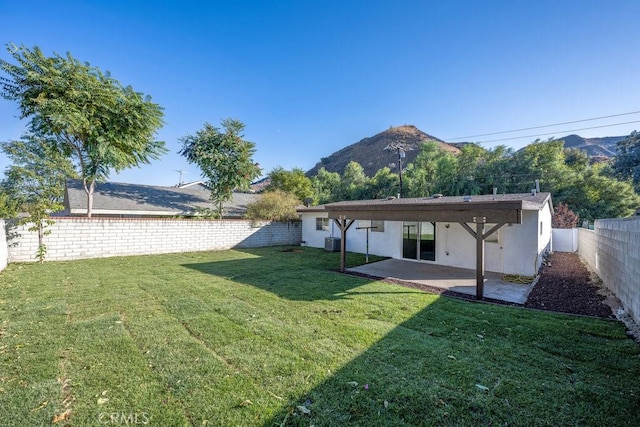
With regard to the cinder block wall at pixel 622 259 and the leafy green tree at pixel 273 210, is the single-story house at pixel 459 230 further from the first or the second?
the leafy green tree at pixel 273 210

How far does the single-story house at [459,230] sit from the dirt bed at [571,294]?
666 mm

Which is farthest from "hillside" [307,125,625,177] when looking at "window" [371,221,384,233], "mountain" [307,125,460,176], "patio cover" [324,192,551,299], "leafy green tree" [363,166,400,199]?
"patio cover" [324,192,551,299]

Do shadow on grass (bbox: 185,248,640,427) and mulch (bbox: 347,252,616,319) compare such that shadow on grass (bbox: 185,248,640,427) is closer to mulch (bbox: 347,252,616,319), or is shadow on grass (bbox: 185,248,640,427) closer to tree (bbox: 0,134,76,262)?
mulch (bbox: 347,252,616,319)

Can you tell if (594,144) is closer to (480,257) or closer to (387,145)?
(387,145)

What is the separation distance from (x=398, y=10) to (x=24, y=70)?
1462 cm

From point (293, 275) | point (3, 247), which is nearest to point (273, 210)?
point (293, 275)

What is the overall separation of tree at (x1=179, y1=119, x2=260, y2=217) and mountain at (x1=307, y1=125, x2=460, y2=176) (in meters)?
33.8

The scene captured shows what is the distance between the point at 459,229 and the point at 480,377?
24.0 ft

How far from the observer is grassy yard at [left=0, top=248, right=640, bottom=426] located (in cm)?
229

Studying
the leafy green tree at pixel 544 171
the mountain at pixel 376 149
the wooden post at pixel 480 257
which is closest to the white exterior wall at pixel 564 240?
the leafy green tree at pixel 544 171

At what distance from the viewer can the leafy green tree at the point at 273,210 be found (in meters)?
16.0

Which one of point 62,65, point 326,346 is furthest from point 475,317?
point 62,65

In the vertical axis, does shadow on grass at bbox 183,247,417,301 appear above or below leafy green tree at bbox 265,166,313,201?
below

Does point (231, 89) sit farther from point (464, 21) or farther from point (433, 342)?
point (433, 342)
